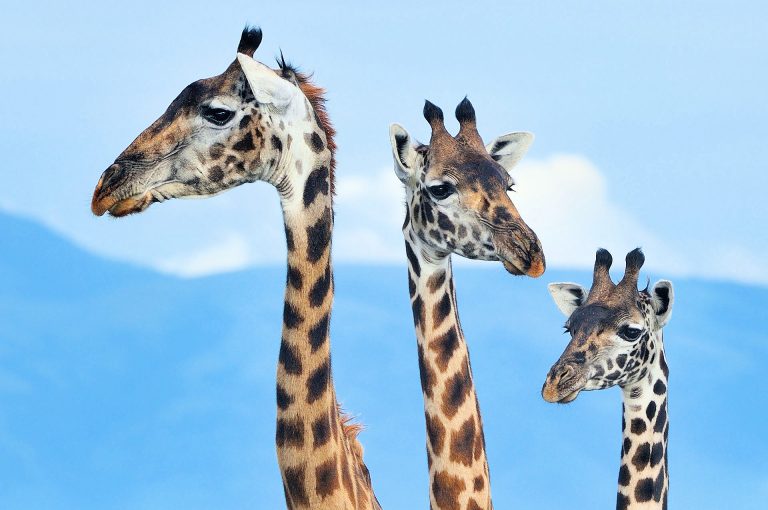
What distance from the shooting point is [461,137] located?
332 inches

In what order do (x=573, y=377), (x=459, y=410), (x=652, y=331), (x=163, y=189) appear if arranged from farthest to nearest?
1. (x=652, y=331)
2. (x=573, y=377)
3. (x=459, y=410)
4. (x=163, y=189)

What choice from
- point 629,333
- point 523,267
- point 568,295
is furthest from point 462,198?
point 568,295

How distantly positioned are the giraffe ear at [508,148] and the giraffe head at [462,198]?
55 cm

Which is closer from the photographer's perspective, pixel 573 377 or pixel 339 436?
pixel 339 436

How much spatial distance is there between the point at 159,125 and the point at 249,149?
53 centimetres

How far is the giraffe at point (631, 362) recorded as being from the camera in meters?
9.73

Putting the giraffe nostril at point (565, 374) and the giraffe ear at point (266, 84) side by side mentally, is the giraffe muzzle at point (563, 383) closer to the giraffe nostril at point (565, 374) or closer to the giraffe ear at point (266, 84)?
the giraffe nostril at point (565, 374)

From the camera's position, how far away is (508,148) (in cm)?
901

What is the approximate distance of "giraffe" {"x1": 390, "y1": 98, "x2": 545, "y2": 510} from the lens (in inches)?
310

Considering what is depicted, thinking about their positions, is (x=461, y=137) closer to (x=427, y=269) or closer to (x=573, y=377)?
(x=427, y=269)

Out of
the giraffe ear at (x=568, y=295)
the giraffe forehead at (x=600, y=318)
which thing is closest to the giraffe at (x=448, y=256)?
the giraffe forehead at (x=600, y=318)

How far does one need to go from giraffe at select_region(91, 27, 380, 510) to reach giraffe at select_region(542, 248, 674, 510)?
9.68ft

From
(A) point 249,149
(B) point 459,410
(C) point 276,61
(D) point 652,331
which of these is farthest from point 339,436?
(D) point 652,331

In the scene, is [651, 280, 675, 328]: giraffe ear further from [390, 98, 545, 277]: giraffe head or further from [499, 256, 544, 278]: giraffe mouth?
[499, 256, 544, 278]: giraffe mouth
